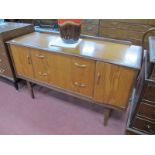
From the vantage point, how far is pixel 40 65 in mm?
1454

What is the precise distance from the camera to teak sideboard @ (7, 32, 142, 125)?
3.69 feet

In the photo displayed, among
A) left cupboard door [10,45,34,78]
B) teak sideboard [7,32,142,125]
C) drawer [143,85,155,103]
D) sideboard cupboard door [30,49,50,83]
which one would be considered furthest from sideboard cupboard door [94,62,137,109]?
left cupboard door [10,45,34,78]

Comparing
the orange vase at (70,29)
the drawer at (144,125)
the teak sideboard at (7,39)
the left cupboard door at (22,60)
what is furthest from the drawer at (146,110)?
the teak sideboard at (7,39)

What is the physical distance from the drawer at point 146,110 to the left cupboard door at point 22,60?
1.10m

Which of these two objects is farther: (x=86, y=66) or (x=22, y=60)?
(x=22, y=60)

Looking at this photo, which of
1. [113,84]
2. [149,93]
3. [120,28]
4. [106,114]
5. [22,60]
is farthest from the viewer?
[120,28]

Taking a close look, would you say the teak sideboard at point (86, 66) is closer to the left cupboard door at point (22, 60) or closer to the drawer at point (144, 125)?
the left cupboard door at point (22, 60)

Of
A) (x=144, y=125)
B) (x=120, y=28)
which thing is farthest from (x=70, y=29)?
(x=120, y=28)

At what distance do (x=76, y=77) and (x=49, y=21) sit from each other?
2.15 meters

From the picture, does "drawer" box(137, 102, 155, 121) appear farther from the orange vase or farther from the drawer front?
the orange vase

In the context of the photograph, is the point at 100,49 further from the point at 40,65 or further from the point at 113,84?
the point at 40,65

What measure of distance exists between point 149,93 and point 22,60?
124 centimetres

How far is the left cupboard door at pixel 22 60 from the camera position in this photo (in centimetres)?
148

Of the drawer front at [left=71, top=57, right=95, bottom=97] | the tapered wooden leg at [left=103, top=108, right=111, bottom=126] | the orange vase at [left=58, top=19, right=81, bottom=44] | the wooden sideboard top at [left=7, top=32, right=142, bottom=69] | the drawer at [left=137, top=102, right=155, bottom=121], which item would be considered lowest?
the tapered wooden leg at [left=103, top=108, right=111, bottom=126]
